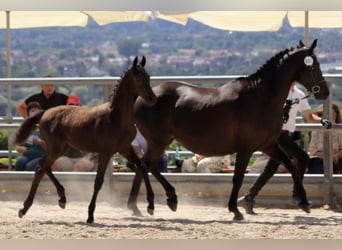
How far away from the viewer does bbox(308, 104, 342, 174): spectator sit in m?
12.1

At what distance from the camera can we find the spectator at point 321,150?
39.7ft

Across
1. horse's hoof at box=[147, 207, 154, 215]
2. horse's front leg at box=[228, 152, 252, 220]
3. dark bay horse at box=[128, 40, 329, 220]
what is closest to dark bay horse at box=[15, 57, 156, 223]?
horse's hoof at box=[147, 207, 154, 215]

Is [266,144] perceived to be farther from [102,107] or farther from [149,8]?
[149,8]

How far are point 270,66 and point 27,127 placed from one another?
2636mm

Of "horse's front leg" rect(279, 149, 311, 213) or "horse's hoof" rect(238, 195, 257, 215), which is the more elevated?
"horse's front leg" rect(279, 149, 311, 213)

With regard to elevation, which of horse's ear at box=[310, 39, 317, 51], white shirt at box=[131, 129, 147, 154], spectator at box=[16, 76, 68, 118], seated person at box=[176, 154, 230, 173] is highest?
horse's ear at box=[310, 39, 317, 51]

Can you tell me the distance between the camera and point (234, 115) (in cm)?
1097

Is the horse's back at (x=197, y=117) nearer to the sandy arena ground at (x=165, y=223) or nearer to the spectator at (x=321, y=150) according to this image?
the sandy arena ground at (x=165, y=223)

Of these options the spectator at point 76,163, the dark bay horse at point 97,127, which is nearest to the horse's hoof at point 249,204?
the dark bay horse at point 97,127

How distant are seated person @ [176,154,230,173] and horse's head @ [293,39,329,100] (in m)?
1.89

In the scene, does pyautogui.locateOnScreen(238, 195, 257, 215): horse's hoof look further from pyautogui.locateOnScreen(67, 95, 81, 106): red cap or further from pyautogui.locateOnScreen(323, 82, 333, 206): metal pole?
pyautogui.locateOnScreen(67, 95, 81, 106): red cap

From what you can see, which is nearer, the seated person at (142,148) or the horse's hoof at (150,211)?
the horse's hoof at (150,211)

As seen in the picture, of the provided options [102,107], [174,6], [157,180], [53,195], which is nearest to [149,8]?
[174,6]

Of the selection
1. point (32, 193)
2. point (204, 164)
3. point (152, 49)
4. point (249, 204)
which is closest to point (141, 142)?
point (204, 164)
